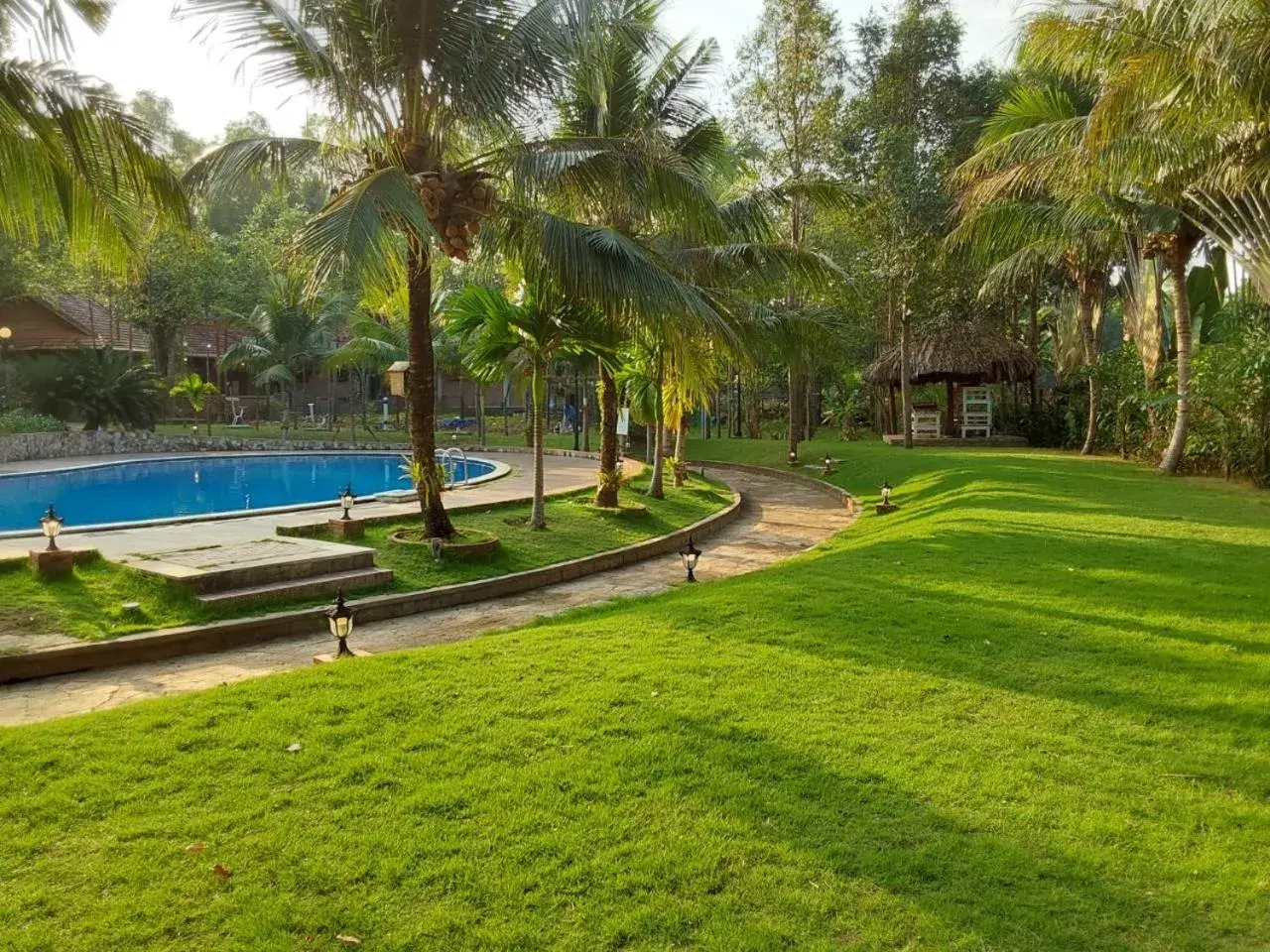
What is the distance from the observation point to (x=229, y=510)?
605 inches

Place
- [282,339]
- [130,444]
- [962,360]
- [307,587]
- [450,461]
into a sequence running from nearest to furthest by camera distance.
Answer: [307,587] → [450,461] → [962,360] → [130,444] → [282,339]

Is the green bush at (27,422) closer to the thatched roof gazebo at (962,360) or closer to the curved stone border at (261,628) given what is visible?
the curved stone border at (261,628)

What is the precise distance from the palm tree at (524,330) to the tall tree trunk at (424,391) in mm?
1291

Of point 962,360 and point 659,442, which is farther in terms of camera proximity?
point 962,360

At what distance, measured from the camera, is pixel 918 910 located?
2.74 metres

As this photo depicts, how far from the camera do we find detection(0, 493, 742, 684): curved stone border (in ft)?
20.4

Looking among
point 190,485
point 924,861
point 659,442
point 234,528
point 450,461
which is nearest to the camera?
point 924,861

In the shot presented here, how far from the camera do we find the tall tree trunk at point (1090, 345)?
19562 mm

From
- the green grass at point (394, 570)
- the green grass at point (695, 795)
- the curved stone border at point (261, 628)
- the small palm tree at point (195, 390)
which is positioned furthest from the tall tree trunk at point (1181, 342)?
the small palm tree at point (195, 390)

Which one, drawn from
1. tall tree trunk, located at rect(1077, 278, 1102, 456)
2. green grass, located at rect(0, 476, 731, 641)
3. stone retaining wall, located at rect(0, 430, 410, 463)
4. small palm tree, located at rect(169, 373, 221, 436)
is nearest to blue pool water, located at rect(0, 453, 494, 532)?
stone retaining wall, located at rect(0, 430, 410, 463)

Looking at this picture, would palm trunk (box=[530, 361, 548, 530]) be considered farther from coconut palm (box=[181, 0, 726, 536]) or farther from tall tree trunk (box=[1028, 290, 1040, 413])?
tall tree trunk (box=[1028, 290, 1040, 413])

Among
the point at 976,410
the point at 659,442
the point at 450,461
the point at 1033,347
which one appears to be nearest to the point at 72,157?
the point at 659,442

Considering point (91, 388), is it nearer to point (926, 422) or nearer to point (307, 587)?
point (307, 587)

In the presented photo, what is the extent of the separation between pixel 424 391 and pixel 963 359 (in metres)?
18.3
